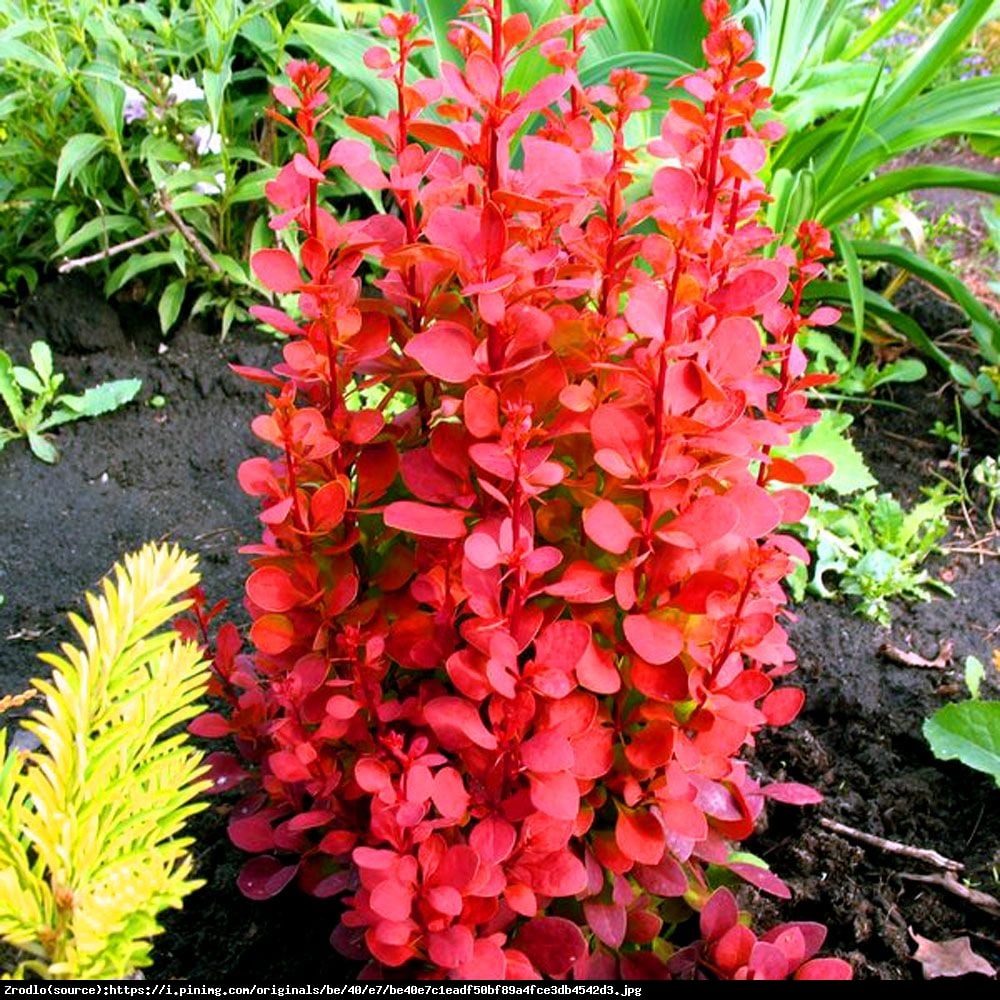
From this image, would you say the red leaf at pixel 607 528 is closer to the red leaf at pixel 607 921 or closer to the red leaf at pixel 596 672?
the red leaf at pixel 596 672

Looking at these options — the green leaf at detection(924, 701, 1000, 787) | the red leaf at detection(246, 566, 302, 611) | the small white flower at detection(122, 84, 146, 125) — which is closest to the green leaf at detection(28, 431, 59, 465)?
the small white flower at detection(122, 84, 146, 125)

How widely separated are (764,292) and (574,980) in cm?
74

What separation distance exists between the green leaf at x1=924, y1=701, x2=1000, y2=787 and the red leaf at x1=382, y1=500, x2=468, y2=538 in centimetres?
94

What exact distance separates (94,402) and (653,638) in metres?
1.79

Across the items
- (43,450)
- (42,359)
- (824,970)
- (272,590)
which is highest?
(272,590)

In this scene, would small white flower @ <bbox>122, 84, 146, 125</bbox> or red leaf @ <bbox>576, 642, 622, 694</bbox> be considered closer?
red leaf @ <bbox>576, 642, 622, 694</bbox>

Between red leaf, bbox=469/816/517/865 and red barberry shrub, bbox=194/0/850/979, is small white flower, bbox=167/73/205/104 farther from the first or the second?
red leaf, bbox=469/816/517/865

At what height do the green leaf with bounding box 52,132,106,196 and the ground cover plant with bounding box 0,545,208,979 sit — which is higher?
the ground cover plant with bounding box 0,545,208,979

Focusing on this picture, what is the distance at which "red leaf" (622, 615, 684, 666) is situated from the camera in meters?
0.96

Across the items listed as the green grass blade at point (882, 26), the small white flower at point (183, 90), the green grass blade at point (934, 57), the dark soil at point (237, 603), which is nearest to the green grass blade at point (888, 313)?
the dark soil at point (237, 603)

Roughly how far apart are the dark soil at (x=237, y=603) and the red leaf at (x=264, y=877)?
0.34 feet

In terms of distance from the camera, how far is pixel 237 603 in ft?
6.19

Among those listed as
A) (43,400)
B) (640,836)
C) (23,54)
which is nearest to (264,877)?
(640,836)

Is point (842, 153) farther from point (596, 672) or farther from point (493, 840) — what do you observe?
point (493, 840)
